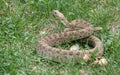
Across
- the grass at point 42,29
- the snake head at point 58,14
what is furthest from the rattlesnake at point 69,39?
the grass at point 42,29

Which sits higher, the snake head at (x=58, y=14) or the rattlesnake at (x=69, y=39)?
the snake head at (x=58, y=14)

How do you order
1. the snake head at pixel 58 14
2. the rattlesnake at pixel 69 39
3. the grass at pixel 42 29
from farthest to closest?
1. the snake head at pixel 58 14
2. the rattlesnake at pixel 69 39
3. the grass at pixel 42 29

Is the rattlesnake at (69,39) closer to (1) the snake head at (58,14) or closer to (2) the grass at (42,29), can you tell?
(1) the snake head at (58,14)

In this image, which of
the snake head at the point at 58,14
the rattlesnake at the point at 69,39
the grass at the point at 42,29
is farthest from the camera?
the snake head at the point at 58,14

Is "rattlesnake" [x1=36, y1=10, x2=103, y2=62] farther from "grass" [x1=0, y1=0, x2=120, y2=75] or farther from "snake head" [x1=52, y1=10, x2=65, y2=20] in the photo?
"grass" [x1=0, y1=0, x2=120, y2=75]

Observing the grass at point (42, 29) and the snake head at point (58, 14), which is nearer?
the grass at point (42, 29)

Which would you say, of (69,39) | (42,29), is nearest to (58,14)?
(42,29)

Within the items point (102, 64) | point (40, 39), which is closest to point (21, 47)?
point (40, 39)

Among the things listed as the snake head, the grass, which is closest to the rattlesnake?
the snake head
